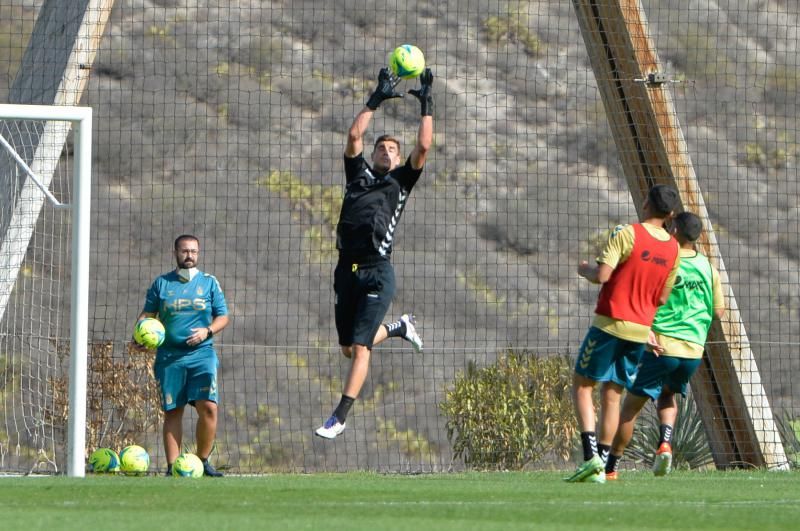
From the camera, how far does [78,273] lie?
11.0 meters

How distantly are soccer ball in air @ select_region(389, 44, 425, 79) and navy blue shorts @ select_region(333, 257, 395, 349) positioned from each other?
4.20 ft

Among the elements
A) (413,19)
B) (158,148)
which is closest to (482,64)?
(413,19)

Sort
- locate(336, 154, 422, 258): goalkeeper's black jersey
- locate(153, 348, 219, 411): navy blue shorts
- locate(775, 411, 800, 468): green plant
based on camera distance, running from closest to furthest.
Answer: locate(336, 154, 422, 258): goalkeeper's black jersey → locate(153, 348, 219, 411): navy blue shorts → locate(775, 411, 800, 468): green plant

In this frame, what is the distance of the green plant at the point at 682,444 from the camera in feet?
47.5

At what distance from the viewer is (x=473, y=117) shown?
26.9 m

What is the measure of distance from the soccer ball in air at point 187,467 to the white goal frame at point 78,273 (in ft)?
2.22

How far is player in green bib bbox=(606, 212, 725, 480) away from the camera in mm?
10820

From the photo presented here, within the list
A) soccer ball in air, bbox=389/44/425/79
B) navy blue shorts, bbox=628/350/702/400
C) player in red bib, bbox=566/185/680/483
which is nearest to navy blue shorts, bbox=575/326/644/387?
player in red bib, bbox=566/185/680/483

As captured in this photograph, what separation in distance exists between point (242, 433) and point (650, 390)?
8.24 m

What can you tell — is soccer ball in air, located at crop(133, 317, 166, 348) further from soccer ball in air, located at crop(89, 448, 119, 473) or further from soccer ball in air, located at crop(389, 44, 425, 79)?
soccer ball in air, located at crop(389, 44, 425, 79)

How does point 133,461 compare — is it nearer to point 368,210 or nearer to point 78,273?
point 78,273

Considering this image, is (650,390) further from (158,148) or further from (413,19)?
(413,19)

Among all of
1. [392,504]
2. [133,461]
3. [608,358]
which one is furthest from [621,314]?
[133,461]

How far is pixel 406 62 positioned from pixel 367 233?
3.92 feet
